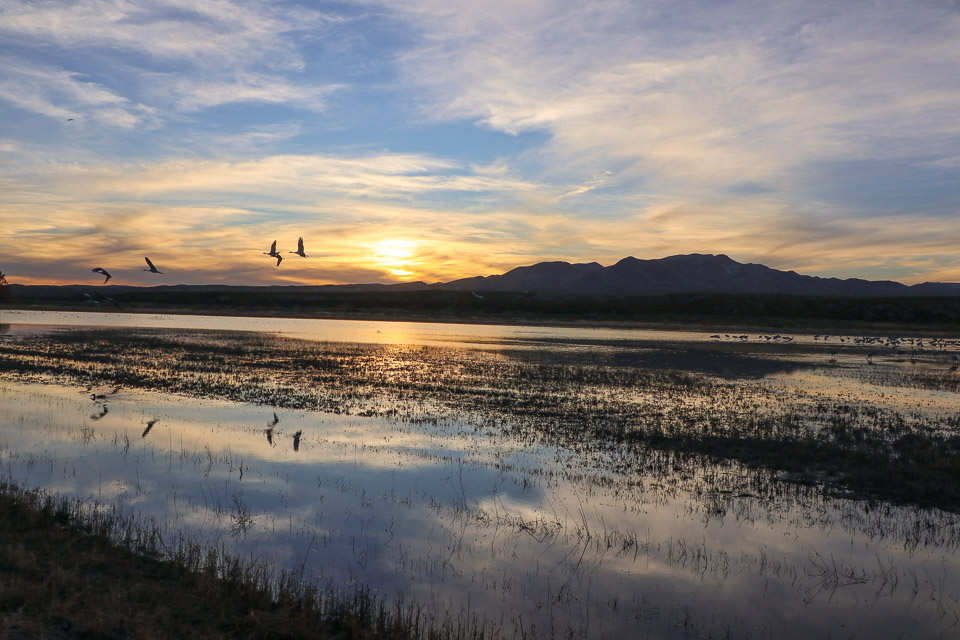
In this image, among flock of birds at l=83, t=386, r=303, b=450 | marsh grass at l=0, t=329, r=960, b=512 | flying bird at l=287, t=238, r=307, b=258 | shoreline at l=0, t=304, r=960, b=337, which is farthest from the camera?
shoreline at l=0, t=304, r=960, b=337

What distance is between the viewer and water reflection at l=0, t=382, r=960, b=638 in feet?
25.5

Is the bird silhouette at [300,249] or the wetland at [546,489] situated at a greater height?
the bird silhouette at [300,249]

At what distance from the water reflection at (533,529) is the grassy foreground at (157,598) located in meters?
0.75

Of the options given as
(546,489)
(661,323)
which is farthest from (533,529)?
(661,323)

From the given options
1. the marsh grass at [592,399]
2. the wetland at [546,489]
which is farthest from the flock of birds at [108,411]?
the marsh grass at [592,399]

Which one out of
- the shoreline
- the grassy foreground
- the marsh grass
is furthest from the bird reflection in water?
the shoreline

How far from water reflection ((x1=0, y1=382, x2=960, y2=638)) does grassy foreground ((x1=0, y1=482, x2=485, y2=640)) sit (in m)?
0.75

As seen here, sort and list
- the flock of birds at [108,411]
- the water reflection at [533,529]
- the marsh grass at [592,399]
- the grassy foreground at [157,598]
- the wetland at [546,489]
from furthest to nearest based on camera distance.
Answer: the flock of birds at [108,411] < the marsh grass at [592,399] < the wetland at [546,489] < the water reflection at [533,529] < the grassy foreground at [157,598]

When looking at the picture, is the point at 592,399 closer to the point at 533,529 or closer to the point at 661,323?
the point at 533,529

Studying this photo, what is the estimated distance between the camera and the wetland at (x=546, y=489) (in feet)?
26.2

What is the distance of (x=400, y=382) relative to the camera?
90.4 ft

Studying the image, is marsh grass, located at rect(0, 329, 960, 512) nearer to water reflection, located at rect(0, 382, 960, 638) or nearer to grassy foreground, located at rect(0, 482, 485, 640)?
water reflection, located at rect(0, 382, 960, 638)

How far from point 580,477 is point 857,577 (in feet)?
17.7

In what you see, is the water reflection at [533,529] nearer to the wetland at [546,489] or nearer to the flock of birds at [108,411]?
the wetland at [546,489]
